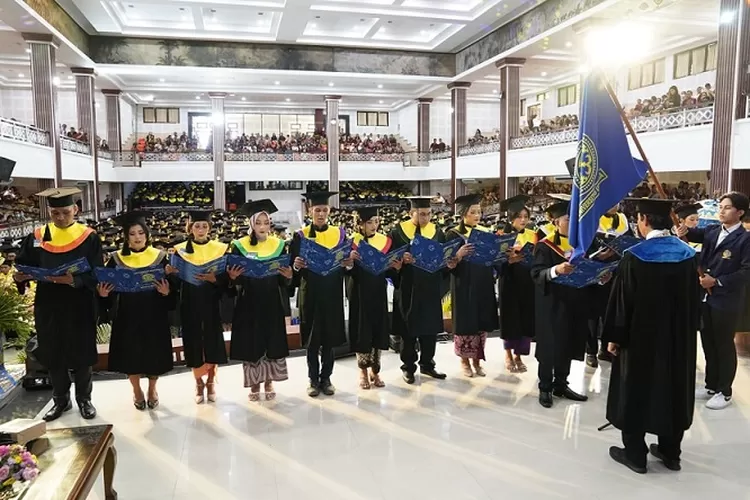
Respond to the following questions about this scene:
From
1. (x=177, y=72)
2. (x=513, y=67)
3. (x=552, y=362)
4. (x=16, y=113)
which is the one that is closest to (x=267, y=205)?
(x=552, y=362)

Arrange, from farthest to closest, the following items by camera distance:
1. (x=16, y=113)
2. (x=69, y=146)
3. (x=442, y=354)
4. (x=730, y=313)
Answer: (x=16, y=113), (x=69, y=146), (x=442, y=354), (x=730, y=313)

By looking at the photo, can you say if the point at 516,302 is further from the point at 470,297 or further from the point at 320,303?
the point at 320,303

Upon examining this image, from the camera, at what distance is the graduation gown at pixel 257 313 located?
5.10 m

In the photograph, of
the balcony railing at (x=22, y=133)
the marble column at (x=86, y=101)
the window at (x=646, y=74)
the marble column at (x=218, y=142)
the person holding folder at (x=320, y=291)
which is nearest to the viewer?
the person holding folder at (x=320, y=291)

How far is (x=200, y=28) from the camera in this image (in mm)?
19469

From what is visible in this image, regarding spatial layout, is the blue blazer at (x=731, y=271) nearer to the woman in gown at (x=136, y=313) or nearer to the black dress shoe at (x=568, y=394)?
the black dress shoe at (x=568, y=394)

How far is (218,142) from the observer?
77.8 ft

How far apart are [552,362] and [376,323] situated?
1.59 meters

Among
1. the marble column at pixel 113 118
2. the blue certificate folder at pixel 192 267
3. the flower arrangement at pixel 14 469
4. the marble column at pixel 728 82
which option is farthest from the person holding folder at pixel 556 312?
the marble column at pixel 113 118

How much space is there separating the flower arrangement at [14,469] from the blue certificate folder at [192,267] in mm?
2311

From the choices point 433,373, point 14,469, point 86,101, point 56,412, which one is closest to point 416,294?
point 433,373

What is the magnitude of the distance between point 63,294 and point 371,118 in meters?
28.7

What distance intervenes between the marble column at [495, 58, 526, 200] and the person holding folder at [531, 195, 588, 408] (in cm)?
1432

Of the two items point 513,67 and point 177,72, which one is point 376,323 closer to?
point 513,67
